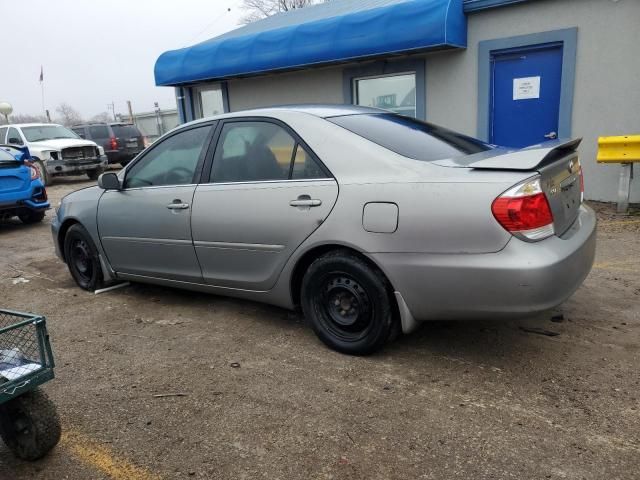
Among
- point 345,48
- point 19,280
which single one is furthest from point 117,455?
point 345,48

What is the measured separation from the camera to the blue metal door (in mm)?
7727

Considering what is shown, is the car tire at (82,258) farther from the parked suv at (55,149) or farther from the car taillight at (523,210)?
the parked suv at (55,149)

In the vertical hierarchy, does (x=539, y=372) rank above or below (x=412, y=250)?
below

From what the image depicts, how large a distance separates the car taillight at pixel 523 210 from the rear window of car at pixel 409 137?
1.96 ft

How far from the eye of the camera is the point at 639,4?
6.91m

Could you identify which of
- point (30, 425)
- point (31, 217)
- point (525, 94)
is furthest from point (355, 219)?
point (31, 217)

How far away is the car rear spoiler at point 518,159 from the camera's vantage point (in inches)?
111

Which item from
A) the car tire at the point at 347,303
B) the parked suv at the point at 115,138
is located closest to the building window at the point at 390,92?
the car tire at the point at 347,303

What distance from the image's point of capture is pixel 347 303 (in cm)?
334

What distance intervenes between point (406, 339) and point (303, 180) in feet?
4.21

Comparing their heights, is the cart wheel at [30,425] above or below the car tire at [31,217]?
above

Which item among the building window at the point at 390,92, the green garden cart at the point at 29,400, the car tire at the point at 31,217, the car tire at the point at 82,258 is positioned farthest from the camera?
the car tire at the point at 31,217

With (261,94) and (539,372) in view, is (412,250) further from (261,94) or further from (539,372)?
(261,94)

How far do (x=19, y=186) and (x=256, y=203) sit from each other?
6.59 m
